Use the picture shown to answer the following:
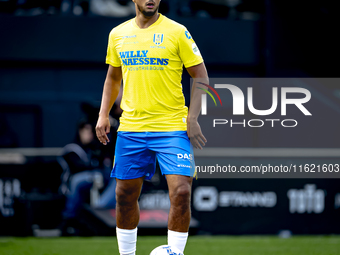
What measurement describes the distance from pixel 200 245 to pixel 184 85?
10.4 feet

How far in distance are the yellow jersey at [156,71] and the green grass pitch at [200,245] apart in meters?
2.24

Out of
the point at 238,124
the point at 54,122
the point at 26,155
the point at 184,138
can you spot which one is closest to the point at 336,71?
the point at 238,124

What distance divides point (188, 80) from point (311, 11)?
8.64 feet

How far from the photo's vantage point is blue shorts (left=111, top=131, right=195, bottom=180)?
3531mm

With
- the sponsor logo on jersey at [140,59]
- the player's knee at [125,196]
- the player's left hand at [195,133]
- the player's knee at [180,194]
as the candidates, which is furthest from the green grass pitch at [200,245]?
the sponsor logo on jersey at [140,59]

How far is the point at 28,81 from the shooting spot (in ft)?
27.7

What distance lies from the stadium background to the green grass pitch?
27 cm

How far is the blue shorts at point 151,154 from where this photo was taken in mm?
3531

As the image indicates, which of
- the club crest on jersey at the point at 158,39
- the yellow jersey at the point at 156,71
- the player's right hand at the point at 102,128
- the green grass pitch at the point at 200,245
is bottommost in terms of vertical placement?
the green grass pitch at the point at 200,245

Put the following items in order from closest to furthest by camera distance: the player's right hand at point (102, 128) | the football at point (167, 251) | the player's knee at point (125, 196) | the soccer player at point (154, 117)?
the football at point (167, 251) → the soccer player at point (154, 117) → the player's knee at point (125, 196) → the player's right hand at point (102, 128)

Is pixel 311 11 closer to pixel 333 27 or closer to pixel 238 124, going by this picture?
pixel 333 27

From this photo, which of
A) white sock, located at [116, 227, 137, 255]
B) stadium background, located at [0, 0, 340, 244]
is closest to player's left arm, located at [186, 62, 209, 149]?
white sock, located at [116, 227, 137, 255]

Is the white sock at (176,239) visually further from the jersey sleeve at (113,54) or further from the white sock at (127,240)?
the jersey sleeve at (113,54)

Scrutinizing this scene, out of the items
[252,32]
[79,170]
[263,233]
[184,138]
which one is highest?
[252,32]
